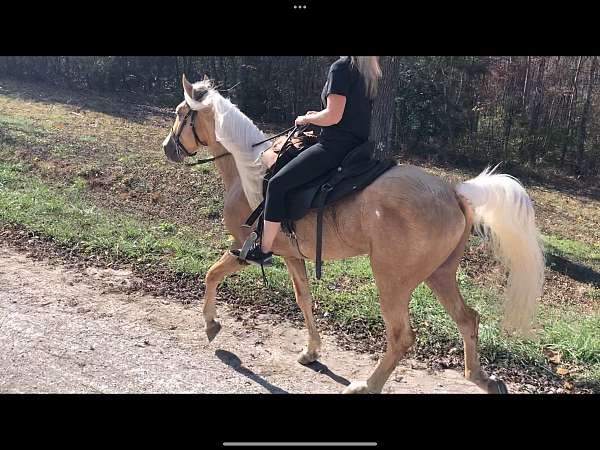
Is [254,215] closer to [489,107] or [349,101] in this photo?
[349,101]

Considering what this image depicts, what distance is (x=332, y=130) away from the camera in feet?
12.0

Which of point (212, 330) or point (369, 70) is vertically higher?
point (369, 70)

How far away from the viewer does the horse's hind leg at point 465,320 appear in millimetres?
3729

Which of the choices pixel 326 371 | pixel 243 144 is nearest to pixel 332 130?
pixel 243 144

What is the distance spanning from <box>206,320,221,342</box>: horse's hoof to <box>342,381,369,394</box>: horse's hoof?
141 centimetres

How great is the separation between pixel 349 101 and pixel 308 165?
0.54 m

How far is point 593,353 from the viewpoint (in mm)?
4172

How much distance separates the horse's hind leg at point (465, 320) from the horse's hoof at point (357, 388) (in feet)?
2.66

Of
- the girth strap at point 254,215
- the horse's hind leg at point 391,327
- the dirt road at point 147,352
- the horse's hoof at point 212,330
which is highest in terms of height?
the girth strap at point 254,215

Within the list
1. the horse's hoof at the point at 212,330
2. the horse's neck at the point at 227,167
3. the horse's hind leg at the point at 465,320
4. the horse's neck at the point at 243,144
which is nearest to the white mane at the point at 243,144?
the horse's neck at the point at 243,144

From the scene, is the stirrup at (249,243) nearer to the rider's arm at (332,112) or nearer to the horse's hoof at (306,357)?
the horse's hoof at (306,357)

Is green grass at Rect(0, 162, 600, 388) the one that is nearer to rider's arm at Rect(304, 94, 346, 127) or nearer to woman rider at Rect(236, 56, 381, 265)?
woman rider at Rect(236, 56, 381, 265)

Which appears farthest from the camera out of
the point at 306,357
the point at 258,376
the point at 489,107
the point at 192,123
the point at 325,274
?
the point at 489,107
